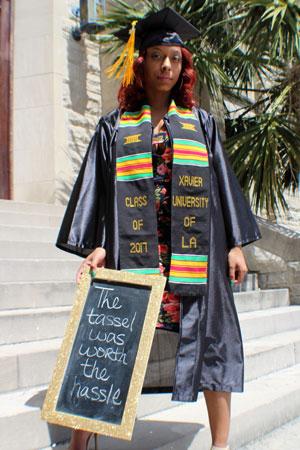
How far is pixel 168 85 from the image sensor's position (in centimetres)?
257

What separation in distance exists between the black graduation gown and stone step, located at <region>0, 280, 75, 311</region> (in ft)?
4.68

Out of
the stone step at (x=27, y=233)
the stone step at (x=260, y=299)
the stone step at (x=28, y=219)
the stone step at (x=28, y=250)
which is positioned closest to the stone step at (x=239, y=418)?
the stone step at (x=260, y=299)

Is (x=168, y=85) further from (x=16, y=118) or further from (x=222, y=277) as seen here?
(x=16, y=118)

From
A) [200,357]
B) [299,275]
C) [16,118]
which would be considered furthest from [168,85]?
[16,118]

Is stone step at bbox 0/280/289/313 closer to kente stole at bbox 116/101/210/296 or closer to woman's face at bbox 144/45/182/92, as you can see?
kente stole at bbox 116/101/210/296

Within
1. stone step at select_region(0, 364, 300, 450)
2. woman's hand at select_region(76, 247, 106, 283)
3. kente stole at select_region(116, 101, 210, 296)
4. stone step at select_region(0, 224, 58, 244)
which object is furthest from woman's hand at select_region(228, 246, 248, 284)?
stone step at select_region(0, 224, 58, 244)

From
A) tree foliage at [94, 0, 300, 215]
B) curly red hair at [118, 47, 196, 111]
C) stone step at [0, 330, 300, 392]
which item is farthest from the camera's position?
tree foliage at [94, 0, 300, 215]

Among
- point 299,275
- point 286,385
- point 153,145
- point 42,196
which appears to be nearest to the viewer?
point 153,145

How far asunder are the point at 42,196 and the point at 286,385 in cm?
439

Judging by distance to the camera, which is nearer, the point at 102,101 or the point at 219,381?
the point at 219,381

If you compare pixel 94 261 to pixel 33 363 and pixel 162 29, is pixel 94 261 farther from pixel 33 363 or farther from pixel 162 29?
pixel 162 29

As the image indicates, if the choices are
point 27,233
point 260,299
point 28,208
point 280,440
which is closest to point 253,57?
point 260,299

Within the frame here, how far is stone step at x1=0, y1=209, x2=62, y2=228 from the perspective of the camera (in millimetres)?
5519

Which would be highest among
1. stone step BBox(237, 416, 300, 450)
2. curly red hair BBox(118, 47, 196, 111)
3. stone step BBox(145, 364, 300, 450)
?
curly red hair BBox(118, 47, 196, 111)
